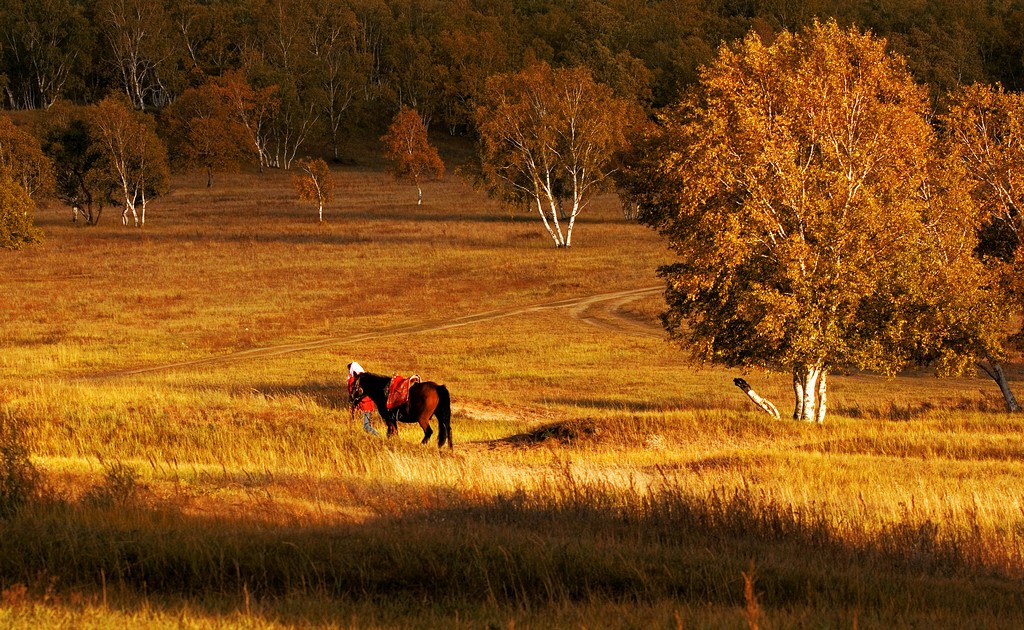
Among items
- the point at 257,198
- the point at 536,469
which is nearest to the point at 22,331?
the point at 536,469

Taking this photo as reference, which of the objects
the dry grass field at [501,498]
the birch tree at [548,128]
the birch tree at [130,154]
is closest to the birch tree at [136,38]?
the birch tree at [130,154]

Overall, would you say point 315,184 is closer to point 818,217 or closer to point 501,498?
point 818,217

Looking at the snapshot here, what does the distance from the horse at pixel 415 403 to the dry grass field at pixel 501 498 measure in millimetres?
890

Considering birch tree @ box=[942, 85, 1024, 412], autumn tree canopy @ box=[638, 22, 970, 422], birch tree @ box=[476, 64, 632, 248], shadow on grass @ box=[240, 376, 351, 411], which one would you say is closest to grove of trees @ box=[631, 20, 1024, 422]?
autumn tree canopy @ box=[638, 22, 970, 422]

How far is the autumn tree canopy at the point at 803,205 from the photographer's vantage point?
27.9 metres

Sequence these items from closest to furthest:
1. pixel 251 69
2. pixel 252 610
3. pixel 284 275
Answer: pixel 252 610, pixel 284 275, pixel 251 69

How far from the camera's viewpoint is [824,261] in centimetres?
2827

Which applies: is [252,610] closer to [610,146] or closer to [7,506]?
[7,506]

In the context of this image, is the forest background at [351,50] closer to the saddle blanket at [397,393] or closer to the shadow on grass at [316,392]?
the shadow on grass at [316,392]

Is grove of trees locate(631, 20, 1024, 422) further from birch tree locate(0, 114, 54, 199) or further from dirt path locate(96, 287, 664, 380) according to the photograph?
birch tree locate(0, 114, 54, 199)

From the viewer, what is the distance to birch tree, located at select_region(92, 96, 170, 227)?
10375cm

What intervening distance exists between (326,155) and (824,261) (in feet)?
440

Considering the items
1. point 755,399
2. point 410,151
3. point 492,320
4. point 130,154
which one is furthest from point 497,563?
point 410,151

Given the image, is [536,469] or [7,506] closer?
[7,506]
